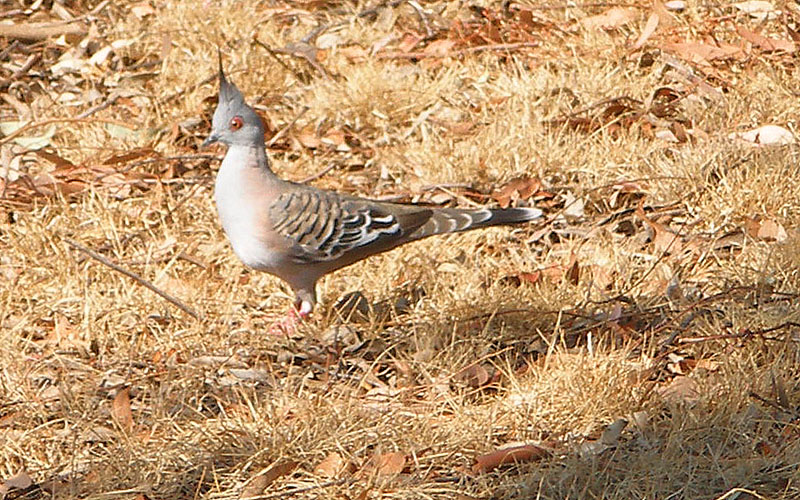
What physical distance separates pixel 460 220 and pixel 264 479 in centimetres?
131

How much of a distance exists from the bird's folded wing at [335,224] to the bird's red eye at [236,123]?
27 centimetres

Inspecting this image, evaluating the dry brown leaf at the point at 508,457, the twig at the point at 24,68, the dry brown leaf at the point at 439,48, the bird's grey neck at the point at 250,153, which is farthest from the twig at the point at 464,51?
the dry brown leaf at the point at 508,457

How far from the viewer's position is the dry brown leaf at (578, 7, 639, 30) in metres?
5.93

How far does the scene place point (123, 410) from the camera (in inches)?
143

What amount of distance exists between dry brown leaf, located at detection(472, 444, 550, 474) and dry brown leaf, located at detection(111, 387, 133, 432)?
1.02 m

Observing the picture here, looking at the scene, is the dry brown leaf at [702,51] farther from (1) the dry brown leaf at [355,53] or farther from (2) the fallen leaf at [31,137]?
(2) the fallen leaf at [31,137]

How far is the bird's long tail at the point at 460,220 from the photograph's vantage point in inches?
164

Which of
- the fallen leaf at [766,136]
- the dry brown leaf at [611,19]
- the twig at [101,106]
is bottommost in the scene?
the twig at [101,106]

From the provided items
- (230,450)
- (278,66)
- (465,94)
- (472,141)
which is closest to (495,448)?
(230,450)

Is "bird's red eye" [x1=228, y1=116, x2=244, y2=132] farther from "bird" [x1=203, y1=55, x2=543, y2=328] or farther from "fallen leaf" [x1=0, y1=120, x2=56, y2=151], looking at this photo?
"fallen leaf" [x1=0, y1=120, x2=56, y2=151]

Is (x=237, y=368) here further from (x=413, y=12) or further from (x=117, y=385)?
(x=413, y=12)

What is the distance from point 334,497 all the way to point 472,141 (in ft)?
7.87

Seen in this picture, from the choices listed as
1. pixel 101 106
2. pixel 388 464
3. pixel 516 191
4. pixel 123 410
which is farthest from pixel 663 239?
pixel 101 106

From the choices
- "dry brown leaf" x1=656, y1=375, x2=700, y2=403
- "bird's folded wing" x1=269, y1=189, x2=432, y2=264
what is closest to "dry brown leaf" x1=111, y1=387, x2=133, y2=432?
"bird's folded wing" x1=269, y1=189, x2=432, y2=264
